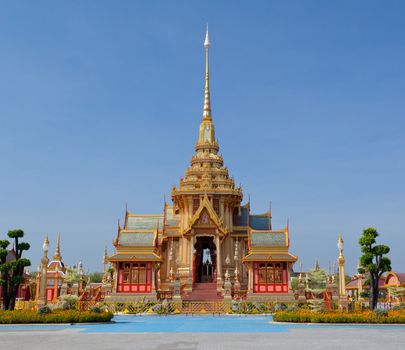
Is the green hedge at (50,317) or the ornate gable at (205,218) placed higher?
the ornate gable at (205,218)

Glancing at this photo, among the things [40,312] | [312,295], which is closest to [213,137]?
[312,295]

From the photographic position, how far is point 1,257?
33.3 meters

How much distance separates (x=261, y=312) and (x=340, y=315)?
12982mm

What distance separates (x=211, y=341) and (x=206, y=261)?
3908cm

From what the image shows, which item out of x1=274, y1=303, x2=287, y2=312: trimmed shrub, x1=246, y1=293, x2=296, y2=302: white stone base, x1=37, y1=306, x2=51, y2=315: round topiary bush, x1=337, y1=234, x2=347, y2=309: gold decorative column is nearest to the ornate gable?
x1=246, y1=293, x2=296, y2=302: white stone base

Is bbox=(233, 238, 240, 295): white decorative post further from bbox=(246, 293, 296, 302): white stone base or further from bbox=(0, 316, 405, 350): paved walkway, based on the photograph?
bbox=(0, 316, 405, 350): paved walkway

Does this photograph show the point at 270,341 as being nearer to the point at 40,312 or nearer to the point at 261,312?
the point at 40,312

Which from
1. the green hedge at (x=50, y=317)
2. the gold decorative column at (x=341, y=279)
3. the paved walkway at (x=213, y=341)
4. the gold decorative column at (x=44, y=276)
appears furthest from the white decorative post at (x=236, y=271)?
the paved walkway at (x=213, y=341)

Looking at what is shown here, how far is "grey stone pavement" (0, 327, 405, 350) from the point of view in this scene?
15.7m

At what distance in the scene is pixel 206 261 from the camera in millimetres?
56250

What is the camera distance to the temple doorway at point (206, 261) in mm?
52375

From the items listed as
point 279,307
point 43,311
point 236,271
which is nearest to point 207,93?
point 236,271

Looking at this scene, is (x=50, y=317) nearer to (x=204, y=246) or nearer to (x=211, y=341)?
(x=211, y=341)

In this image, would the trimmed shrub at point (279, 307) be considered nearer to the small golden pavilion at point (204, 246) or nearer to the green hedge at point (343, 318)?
the small golden pavilion at point (204, 246)
